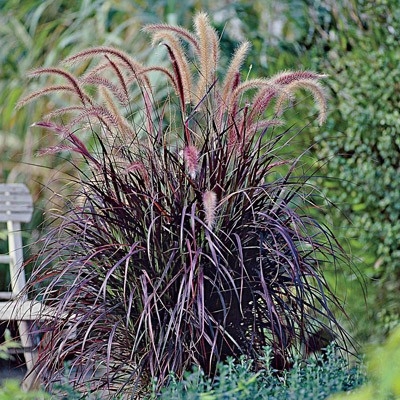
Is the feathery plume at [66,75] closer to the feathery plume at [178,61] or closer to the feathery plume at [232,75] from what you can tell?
the feathery plume at [178,61]

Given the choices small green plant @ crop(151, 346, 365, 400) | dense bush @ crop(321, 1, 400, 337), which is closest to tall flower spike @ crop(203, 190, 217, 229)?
small green plant @ crop(151, 346, 365, 400)

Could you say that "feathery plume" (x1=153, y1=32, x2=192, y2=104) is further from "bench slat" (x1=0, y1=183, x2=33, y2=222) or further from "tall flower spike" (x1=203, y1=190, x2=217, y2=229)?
"bench slat" (x1=0, y1=183, x2=33, y2=222)

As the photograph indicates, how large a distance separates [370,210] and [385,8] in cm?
107

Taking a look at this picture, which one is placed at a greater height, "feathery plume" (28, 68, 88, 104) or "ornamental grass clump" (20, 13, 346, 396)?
"feathery plume" (28, 68, 88, 104)

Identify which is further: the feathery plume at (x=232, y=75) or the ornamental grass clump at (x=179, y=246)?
the feathery plume at (x=232, y=75)

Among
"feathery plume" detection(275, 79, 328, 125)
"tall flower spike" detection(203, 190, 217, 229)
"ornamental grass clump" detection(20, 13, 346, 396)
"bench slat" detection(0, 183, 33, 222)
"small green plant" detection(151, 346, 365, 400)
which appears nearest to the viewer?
"small green plant" detection(151, 346, 365, 400)

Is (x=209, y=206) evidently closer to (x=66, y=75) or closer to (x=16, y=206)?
(x=66, y=75)

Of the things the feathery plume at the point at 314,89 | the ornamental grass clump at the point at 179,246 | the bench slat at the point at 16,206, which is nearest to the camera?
the ornamental grass clump at the point at 179,246

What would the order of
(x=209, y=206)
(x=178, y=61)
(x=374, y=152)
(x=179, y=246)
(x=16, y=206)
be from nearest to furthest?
(x=209, y=206) < (x=179, y=246) < (x=178, y=61) < (x=16, y=206) < (x=374, y=152)

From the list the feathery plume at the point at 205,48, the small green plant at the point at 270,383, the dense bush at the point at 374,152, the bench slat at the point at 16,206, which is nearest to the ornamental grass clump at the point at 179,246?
the feathery plume at the point at 205,48

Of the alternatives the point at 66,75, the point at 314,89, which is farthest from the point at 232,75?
the point at 66,75

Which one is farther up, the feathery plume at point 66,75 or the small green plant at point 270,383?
the feathery plume at point 66,75

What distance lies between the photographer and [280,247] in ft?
7.49

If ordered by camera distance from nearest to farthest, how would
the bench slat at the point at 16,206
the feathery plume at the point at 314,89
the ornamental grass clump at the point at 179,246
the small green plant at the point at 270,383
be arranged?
the small green plant at the point at 270,383
the ornamental grass clump at the point at 179,246
the feathery plume at the point at 314,89
the bench slat at the point at 16,206
